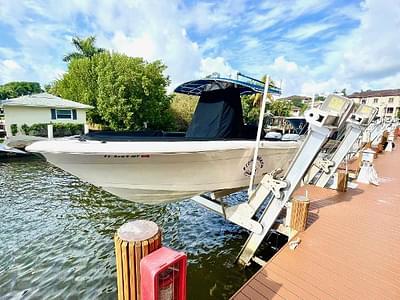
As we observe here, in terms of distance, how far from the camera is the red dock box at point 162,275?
1.44 m

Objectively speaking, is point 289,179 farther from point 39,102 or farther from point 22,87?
point 22,87

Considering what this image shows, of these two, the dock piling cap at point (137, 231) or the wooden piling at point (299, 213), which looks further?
the wooden piling at point (299, 213)

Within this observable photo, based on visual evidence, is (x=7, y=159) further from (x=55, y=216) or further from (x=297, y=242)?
(x=297, y=242)

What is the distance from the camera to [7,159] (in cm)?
1295

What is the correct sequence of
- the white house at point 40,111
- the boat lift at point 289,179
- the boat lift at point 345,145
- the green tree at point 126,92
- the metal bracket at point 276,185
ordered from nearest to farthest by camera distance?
the boat lift at point 289,179
the metal bracket at point 276,185
the boat lift at point 345,145
the white house at point 40,111
the green tree at point 126,92

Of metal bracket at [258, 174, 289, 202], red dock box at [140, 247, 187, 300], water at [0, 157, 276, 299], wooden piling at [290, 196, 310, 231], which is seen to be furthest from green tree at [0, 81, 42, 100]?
red dock box at [140, 247, 187, 300]

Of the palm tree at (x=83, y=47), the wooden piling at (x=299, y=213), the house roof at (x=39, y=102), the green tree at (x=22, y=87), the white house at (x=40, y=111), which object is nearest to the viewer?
the wooden piling at (x=299, y=213)

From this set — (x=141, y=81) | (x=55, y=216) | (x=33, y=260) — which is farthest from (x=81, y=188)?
(x=141, y=81)

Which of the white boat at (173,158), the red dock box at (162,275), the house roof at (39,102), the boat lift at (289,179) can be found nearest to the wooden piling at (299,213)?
the boat lift at (289,179)

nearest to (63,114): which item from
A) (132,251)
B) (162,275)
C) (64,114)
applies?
(64,114)

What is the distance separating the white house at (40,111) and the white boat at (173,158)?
49.0ft

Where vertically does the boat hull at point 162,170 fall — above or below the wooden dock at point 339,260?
above

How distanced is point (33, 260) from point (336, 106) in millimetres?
5820

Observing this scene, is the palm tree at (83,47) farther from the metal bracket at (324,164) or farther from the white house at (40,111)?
the metal bracket at (324,164)
